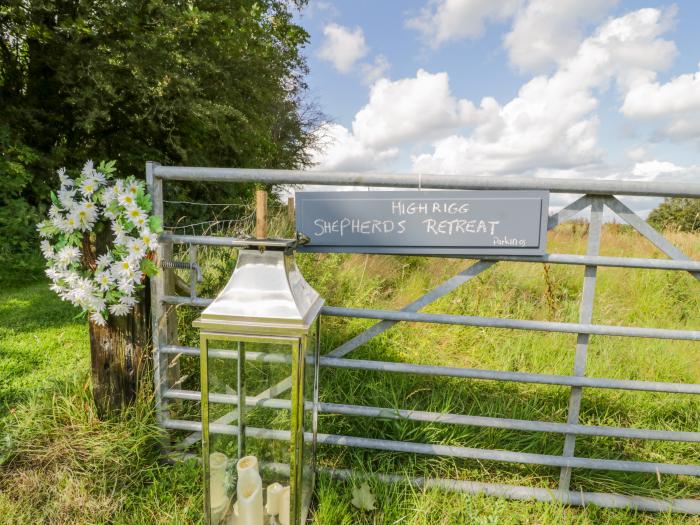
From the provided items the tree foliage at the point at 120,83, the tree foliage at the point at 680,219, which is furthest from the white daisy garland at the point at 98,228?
the tree foliage at the point at 680,219

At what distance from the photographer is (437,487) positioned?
215cm

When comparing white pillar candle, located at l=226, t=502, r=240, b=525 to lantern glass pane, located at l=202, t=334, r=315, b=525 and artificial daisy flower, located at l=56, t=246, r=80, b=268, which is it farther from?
artificial daisy flower, located at l=56, t=246, r=80, b=268

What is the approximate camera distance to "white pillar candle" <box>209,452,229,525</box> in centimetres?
159

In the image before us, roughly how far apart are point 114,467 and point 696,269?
9.92ft

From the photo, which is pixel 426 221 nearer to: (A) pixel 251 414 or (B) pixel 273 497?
(A) pixel 251 414

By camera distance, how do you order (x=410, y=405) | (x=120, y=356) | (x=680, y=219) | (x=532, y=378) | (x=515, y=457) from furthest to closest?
(x=680, y=219), (x=410, y=405), (x=120, y=356), (x=515, y=457), (x=532, y=378)

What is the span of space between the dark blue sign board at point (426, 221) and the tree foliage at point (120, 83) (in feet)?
21.6

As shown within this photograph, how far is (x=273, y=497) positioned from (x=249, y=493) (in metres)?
0.12

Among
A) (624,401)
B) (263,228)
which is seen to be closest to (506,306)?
(624,401)

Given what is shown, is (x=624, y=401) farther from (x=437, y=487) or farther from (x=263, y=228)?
(x=263, y=228)

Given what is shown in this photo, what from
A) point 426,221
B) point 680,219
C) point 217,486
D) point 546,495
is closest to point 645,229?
point 426,221

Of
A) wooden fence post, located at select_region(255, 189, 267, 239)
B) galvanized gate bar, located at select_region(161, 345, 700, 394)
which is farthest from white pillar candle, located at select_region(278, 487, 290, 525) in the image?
wooden fence post, located at select_region(255, 189, 267, 239)

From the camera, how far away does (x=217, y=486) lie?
1.62 meters

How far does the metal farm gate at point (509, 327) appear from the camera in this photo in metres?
1.90
